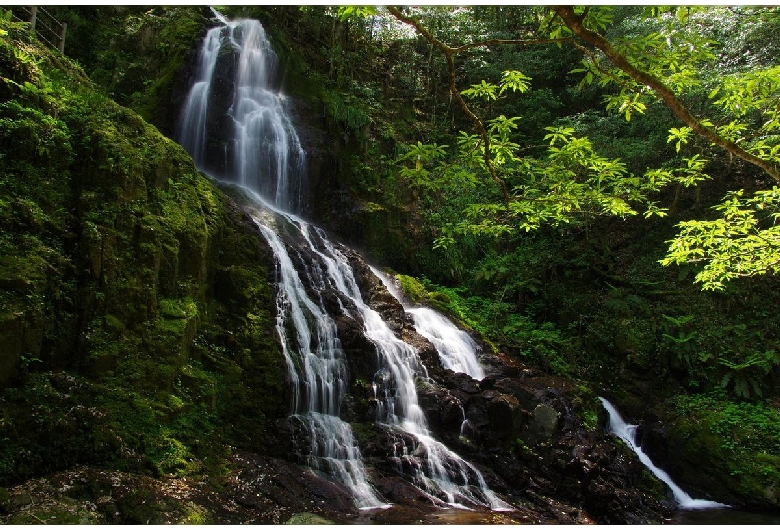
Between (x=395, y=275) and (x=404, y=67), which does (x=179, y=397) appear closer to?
(x=395, y=275)

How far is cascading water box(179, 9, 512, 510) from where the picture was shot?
7.05m

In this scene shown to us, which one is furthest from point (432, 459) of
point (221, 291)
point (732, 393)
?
point (732, 393)

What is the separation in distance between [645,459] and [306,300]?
7563 millimetres

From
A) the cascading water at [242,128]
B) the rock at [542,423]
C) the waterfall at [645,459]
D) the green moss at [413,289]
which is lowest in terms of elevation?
the waterfall at [645,459]

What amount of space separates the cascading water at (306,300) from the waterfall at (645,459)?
447cm

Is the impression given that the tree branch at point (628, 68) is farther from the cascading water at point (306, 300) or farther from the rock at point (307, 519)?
the cascading water at point (306, 300)

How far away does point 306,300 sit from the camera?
899 centimetres

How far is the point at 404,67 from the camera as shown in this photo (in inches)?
787

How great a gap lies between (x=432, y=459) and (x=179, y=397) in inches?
146

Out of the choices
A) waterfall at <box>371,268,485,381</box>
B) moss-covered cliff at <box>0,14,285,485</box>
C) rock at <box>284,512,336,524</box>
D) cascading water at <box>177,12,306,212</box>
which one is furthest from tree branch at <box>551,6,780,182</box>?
cascading water at <box>177,12,306,212</box>

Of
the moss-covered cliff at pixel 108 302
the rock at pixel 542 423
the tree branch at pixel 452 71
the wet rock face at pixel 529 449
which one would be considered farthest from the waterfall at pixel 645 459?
the tree branch at pixel 452 71

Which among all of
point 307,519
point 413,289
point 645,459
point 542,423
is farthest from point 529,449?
point 413,289

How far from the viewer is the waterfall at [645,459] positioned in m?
9.20

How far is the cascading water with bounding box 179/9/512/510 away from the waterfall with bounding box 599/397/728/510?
4.47 meters
